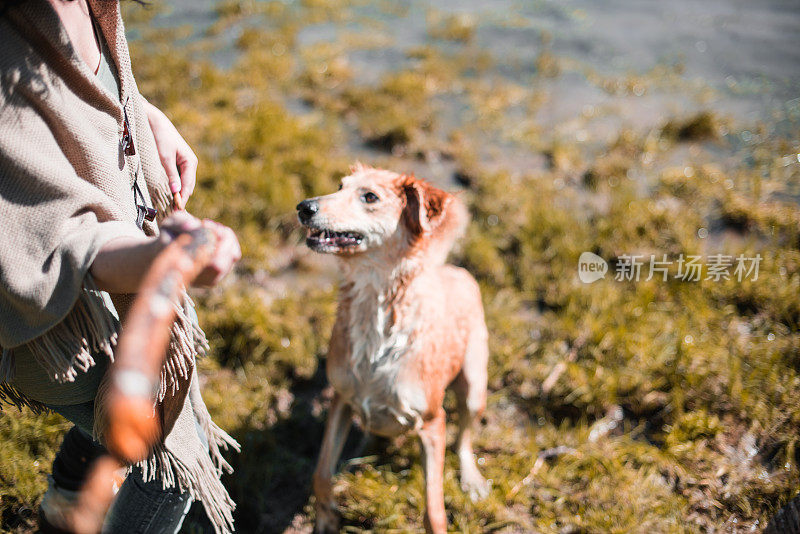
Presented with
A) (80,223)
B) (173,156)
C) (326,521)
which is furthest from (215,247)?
(326,521)

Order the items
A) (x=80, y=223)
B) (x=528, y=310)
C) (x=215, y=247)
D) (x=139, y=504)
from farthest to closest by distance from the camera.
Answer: (x=528, y=310) < (x=139, y=504) < (x=80, y=223) < (x=215, y=247)

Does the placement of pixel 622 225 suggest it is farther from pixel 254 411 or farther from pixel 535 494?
pixel 254 411

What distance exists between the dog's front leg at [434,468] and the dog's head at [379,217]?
814 millimetres

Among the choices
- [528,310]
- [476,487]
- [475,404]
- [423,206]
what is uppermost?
[423,206]

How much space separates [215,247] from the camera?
1.17 metres

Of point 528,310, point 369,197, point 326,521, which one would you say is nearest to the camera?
point 369,197

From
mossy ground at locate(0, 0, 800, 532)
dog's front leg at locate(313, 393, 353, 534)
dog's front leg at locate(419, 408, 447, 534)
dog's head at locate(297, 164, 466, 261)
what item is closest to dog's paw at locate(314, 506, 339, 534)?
dog's front leg at locate(313, 393, 353, 534)

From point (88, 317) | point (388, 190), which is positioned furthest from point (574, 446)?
point (88, 317)

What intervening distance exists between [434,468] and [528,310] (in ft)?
5.39

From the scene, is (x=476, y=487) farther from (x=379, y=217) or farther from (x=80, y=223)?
Result: (x=80, y=223)

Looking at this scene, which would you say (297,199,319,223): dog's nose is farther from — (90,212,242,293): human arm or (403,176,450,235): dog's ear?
(90,212,242,293): human arm

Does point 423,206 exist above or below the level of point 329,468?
above

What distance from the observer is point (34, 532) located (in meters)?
2.46

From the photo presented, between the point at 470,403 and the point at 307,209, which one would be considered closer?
the point at 307,209
